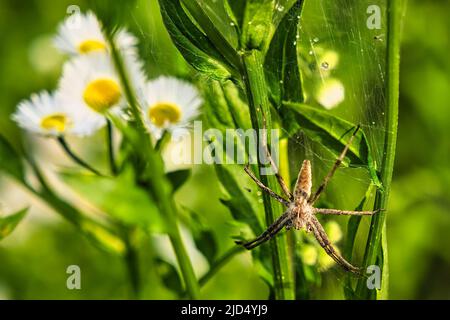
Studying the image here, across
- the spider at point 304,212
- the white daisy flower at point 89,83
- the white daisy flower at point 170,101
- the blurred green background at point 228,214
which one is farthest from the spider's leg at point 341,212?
the blurred green background at point 228,214

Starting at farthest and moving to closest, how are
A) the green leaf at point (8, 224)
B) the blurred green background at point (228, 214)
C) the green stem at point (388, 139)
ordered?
the blurred green background at point (228, 214) < the green leaf at point (8, 224) < the green stem at point (388, 139)

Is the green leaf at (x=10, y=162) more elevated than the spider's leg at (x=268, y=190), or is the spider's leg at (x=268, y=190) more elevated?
the green leaf at (x=10, y=162)

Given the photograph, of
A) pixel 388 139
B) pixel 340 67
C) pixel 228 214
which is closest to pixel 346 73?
pixel 340 67

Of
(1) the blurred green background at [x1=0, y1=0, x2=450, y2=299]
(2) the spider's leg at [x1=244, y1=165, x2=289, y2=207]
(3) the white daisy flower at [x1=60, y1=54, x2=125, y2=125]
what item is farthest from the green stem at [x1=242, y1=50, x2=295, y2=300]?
(1) the blurred green background at [x1=0, y1=0, x2=450, y2=299]

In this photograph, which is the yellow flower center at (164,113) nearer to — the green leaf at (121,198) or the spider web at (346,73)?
the green leaf at (121,198)

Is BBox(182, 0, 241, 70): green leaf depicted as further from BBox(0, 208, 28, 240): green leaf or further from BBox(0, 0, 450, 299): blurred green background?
BBox(0, 0, 450, 299): blurred green background

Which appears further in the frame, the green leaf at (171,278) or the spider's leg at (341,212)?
the green leaf at (171,278)

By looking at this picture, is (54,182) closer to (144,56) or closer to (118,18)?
(144,56)
